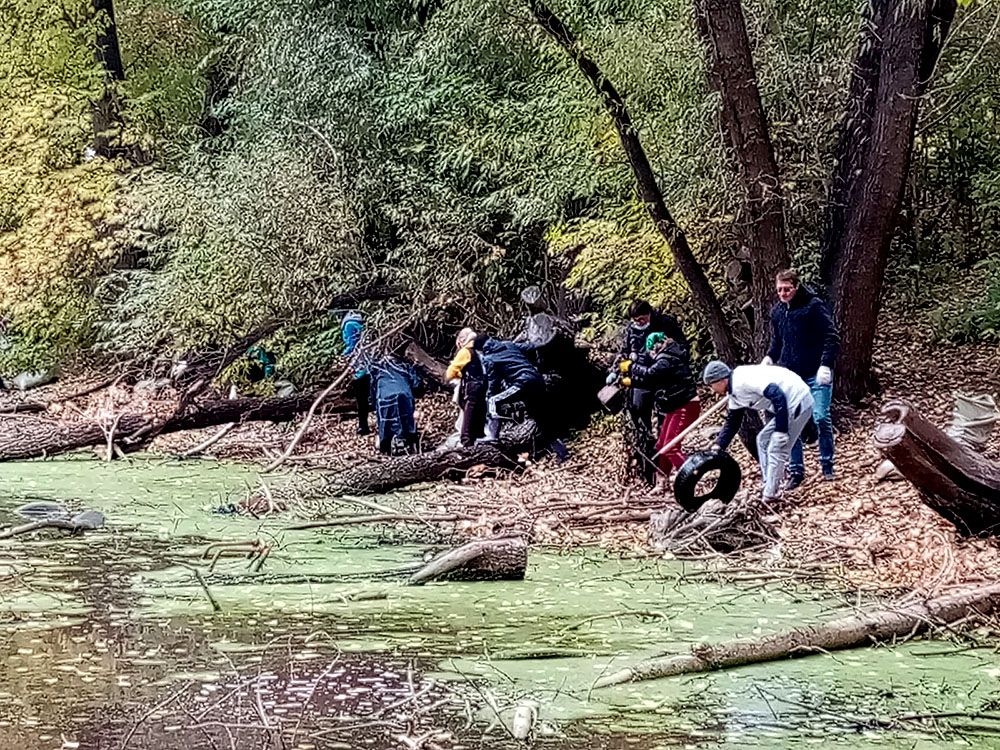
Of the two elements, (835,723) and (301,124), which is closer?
(835,723)

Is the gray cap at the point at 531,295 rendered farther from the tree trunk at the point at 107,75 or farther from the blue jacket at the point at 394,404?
the tree trunk at the point at 107,75

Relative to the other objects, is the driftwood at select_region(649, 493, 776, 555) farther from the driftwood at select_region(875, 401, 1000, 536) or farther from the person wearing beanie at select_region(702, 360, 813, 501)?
the driftwood at select_region(875, 401, 1000, 536)

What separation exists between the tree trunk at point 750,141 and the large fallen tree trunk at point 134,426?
7.25 metres

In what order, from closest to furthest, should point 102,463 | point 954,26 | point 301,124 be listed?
1. point 954,26
2. point 102,463
3. point 301,124

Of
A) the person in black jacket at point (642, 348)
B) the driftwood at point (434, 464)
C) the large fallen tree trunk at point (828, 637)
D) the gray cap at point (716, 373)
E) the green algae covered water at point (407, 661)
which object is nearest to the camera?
the green algae covered water at point (407, 661)

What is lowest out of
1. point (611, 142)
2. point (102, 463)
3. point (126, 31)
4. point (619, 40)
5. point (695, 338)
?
point (102, 463)

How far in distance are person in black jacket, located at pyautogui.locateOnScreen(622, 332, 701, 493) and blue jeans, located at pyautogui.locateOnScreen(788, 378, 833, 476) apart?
1.10 m

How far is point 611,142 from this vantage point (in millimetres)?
15594

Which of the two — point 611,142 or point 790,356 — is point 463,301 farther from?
point 790,356

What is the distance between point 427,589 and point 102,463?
882 cm

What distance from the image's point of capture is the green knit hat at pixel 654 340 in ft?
43.1

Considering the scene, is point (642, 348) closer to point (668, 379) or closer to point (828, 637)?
point (668, 379)

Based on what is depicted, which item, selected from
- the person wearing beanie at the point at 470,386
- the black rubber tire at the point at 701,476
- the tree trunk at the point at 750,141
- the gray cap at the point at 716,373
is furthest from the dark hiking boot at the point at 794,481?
the person wearing beanie at the point at 470,386

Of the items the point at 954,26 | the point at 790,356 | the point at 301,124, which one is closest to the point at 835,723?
the point at 790,356
